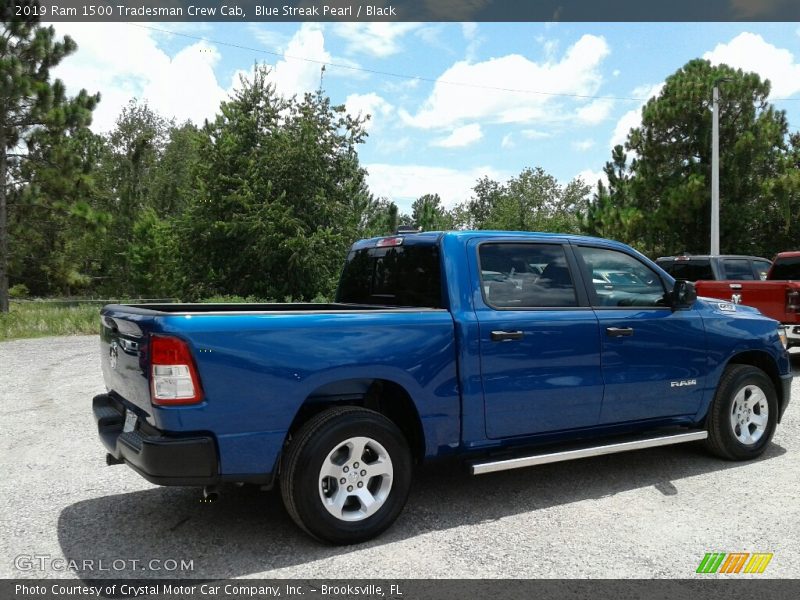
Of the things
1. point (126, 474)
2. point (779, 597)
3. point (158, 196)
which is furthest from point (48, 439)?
point (158, 196)

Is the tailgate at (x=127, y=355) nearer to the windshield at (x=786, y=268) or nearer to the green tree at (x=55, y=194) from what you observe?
the windshield at (x=786, y=268)

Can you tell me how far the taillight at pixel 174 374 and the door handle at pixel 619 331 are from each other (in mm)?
2904

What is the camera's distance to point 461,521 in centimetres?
451

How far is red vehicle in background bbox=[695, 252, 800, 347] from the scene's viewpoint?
10.1 meters

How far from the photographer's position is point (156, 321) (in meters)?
3.71

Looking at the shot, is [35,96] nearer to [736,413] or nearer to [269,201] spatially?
[269,201]

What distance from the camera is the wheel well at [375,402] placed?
4.21 m

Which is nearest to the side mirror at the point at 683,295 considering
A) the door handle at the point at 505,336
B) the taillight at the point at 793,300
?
the door handle at the point at 505,336

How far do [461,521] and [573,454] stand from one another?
91 cm

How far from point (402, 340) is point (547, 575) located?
1.52 meters

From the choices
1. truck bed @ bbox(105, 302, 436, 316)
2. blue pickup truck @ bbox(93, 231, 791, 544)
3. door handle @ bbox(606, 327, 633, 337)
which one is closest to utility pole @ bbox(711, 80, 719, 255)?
blue pickup truck @ bbox(93, 231, 791, 544)

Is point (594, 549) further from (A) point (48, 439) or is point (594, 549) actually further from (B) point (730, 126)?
(B) point (730, 126)

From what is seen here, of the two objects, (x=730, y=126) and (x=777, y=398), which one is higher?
(x=730, y=126)

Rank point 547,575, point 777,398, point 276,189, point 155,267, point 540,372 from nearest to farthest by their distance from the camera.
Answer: point 547,575 → point 540,372 → point 777,398 → point 276,189 → point 155,267
